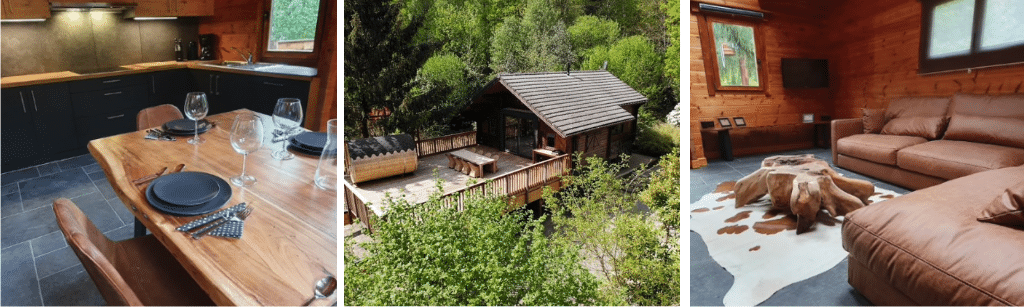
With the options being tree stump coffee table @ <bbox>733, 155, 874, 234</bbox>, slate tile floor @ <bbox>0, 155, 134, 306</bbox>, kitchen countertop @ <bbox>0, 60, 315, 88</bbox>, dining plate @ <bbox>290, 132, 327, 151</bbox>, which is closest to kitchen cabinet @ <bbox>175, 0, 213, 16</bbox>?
kitchen countertop @ <bbox>0, 60, 315, 88</bbox>

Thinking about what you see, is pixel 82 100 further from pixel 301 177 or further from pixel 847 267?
pixel 847 267

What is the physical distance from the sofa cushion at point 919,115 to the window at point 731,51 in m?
0.47

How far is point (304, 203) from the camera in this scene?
4.92 feet

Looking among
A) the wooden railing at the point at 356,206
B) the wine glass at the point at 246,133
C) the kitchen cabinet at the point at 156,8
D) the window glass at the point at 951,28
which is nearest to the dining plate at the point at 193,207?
the wine glass at the point at 246,133

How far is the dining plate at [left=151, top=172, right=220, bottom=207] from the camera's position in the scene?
1.41m

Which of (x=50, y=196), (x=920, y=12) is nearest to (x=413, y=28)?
(x=920, y=12)

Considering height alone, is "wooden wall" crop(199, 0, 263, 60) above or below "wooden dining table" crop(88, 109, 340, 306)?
above

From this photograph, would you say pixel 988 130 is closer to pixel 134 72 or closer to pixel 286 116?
pixel 286 116

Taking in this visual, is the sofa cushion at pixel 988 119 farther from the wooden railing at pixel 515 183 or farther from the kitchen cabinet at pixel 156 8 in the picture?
the kitchen cabinet at pixel 156 8

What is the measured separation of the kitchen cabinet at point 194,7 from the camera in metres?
5.12

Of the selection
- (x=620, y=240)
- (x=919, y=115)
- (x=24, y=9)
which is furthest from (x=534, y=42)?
(x=24, y=9)

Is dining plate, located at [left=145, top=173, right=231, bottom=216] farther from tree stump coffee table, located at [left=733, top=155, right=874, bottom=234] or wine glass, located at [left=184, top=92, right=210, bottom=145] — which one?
tree stump coffee table, located at [left=733, top=155, right=874, bottom=234]

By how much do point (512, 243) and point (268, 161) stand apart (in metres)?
1.13

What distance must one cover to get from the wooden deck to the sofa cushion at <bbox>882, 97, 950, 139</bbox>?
1.32 metres
